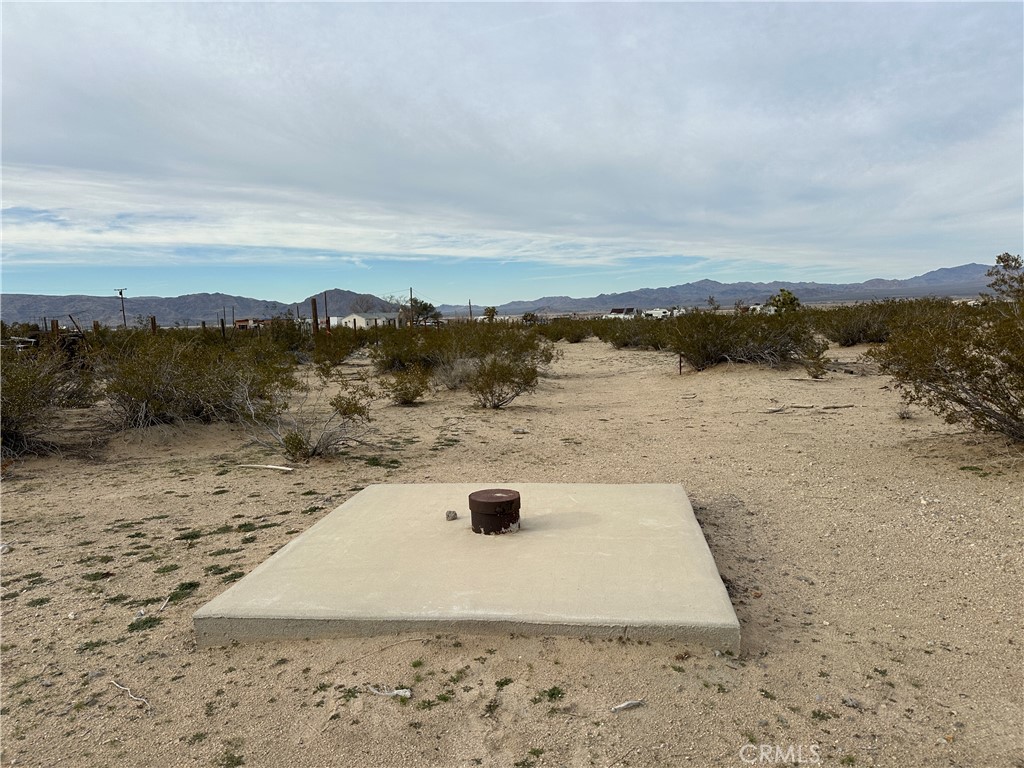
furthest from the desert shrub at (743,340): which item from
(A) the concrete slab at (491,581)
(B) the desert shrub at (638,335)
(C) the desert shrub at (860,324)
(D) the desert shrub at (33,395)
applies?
(D) the desert shrub at (33,395)

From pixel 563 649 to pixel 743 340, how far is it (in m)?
15.6

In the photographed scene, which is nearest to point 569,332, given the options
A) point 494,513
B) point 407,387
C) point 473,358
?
point 473,358

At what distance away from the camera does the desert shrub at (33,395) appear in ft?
27.4

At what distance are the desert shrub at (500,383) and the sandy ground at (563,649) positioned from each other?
5.09 m

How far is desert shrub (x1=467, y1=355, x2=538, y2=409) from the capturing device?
13.0 meters

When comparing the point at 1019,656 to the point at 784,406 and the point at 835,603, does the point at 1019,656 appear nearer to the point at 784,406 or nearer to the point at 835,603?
the point at 835,603

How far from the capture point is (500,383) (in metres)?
13.1

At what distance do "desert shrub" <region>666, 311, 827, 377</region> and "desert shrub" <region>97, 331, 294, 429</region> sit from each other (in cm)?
1093

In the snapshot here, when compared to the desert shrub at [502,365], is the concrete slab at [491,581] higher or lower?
lower

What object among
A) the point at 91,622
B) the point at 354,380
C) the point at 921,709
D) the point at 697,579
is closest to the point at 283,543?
the point at 91,622

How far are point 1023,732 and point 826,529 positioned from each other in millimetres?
2650

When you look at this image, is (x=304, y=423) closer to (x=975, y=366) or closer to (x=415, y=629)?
(x=415, y=629)
